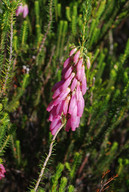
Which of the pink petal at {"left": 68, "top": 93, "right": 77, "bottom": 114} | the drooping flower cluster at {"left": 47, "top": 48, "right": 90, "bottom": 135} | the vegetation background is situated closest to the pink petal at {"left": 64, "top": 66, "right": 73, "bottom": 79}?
the drooping flower cluster at {"left": 47, "top": 48, "right": 90, "bottom": 135}

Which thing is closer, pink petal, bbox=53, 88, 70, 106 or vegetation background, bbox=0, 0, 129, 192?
pink petal, bbox=53, 88, 70, 106

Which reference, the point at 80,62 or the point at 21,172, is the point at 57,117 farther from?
the point at 21,172

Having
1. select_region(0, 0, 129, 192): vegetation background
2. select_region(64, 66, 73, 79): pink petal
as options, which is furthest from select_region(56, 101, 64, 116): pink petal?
select_region(0, 0, 129, 192): vegetation background

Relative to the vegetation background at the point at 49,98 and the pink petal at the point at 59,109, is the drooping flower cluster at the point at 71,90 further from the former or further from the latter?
the vegetation background at the point at 49,98

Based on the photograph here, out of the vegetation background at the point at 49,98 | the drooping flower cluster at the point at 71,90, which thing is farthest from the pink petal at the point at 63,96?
Answer: the vegetation background at the point at 49,98

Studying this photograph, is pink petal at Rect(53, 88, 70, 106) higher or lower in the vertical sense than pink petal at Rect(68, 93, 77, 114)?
higher

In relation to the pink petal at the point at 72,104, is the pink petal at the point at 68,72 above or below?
above

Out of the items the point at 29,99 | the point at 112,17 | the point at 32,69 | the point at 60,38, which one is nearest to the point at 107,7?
the point at 112,17

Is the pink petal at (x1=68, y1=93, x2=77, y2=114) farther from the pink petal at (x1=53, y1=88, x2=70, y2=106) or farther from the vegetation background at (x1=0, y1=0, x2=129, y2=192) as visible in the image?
the vegetation background at (x1=0, y1=0, x2=129, y2=192)

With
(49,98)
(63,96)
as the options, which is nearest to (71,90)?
(63,96)
